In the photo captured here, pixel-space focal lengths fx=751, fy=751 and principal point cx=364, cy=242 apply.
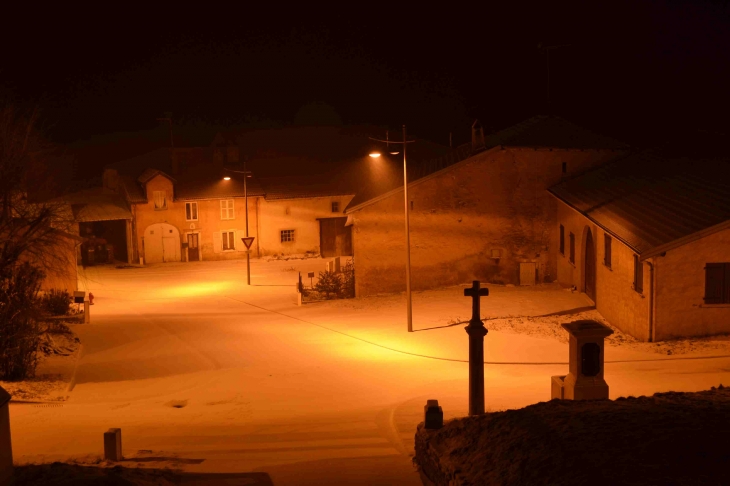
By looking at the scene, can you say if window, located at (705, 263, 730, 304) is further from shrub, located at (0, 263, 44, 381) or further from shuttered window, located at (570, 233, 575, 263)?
shrub, located at (0, 263, 44, 381)

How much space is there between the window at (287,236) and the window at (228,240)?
124 inches

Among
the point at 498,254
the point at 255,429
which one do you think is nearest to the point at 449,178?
the point at 498,254

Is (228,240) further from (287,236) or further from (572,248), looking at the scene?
(572,248)

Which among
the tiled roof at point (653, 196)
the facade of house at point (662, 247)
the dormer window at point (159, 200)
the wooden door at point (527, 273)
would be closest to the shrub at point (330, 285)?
the wooden door at point (527, 273)

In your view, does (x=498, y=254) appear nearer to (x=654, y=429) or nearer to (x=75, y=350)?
(x=75, y=350)

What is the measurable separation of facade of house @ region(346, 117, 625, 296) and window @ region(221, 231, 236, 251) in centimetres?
1868

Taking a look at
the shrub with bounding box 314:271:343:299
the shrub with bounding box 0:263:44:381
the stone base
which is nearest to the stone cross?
the stone base

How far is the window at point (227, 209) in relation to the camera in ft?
159

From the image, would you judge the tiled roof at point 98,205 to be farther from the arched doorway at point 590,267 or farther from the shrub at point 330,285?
the arched doorway at point 590,267

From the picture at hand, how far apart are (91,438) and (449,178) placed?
2128 centimetres

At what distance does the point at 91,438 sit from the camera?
12.3 m

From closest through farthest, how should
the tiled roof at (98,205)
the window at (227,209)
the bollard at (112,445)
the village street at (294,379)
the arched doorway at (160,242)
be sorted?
the bollard at (112,445) → the village street at (294,379) → the tiled roof at (98,205) → the arched doorway at (160,242) → the window at (227,209)

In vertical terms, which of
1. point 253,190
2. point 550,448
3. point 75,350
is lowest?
point 75,350

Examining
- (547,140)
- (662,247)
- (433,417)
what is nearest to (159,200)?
(547,140)
